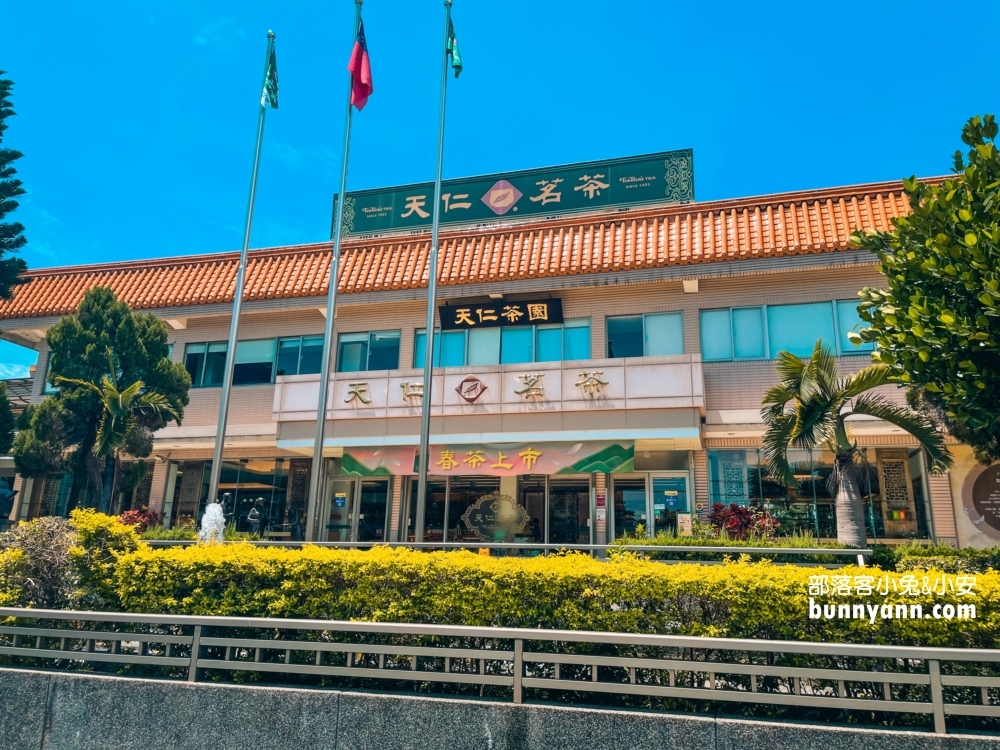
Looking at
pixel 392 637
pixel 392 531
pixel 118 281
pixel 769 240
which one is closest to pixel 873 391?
pixel 769 240

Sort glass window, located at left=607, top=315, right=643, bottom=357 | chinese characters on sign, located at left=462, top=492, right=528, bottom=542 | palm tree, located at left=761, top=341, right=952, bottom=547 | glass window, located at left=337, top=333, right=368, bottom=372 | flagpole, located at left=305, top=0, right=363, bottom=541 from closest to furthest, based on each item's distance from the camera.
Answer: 1. palm tree, located at left=761, top=341, right=952, bottom=547
2. flagpole, located at left=305, top=0, right=363, bottom=541
3. chinese characters on sign, located at left=462, top=492, right=528, bottom=542
4. glass window, located at left=607, top=315, right=643, bottom=357
5. glass window, located at left=337, top=333, right=368, bottom=372

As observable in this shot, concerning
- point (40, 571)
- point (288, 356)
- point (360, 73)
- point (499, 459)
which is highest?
point (360, 73)

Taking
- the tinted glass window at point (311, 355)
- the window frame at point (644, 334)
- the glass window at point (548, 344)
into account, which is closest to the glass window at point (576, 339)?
the glass window at point (548, 344)

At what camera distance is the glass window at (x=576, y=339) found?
17844 millimetres

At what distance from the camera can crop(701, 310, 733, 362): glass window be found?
55.4ft

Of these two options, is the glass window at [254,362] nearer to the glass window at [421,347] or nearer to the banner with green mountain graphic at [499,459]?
the banner with green mountain graphic at [499,459]

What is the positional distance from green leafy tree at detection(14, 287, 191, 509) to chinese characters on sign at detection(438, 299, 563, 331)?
283 inches

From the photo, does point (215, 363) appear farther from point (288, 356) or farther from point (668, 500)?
point (668, 500)

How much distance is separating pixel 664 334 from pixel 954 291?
29.4ft

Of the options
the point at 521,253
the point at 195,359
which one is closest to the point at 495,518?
the point at 521,253

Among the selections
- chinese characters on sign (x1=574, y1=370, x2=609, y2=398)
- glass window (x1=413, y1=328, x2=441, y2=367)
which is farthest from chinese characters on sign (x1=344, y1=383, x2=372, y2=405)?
chinese characters on sign (x1=574, y1=370, x2=609, y2=398)

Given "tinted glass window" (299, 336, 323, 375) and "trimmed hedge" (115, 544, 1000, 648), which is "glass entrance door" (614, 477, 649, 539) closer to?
"tinted glass window" (299, 336, 323, 375)

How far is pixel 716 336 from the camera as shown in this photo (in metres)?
17.1

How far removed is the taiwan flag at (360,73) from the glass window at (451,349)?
6.21 meters
